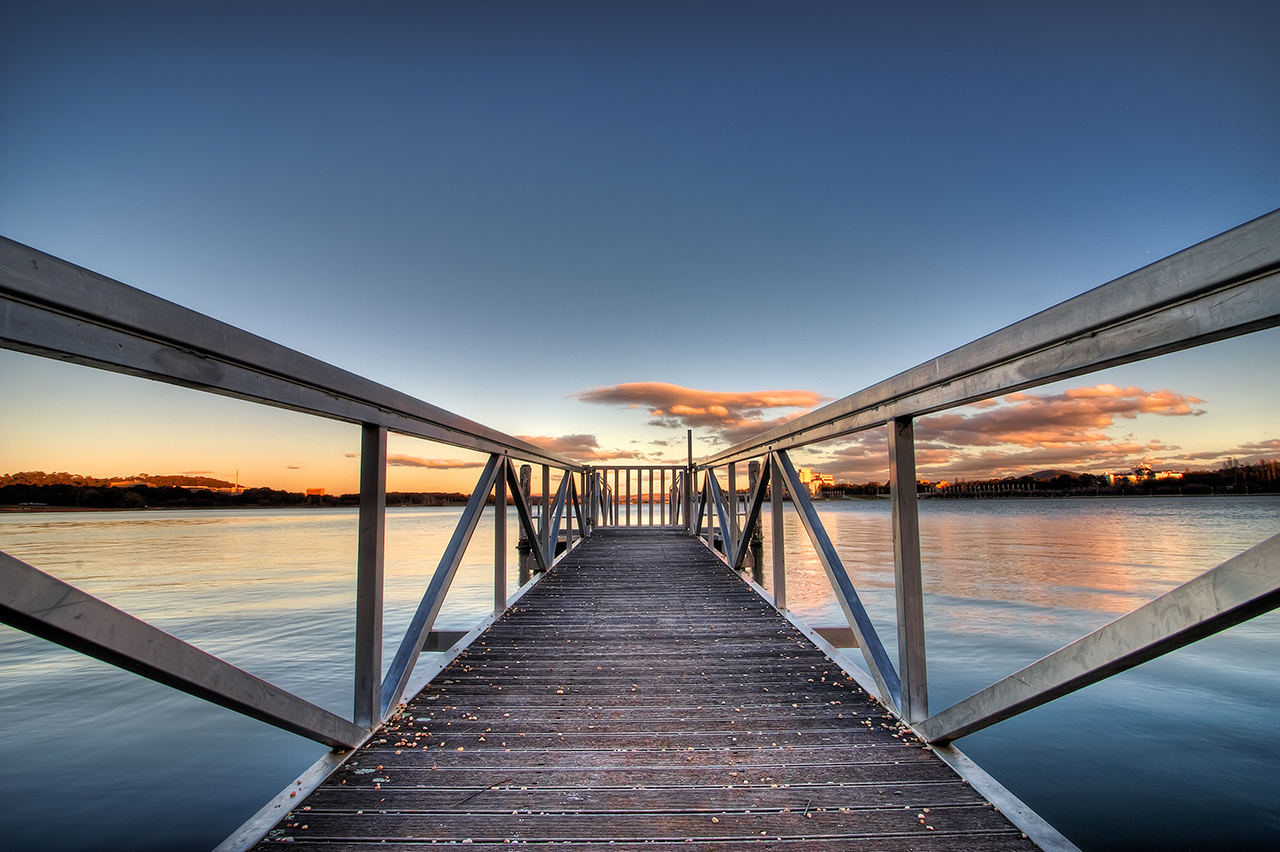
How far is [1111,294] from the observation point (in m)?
1.31

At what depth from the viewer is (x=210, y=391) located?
5.07 ft

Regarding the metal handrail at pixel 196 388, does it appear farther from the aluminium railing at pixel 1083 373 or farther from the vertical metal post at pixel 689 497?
the vertical metal post at pixel 689 497

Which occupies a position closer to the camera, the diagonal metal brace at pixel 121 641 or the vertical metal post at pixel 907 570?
the diagonal metal brace at pixel 121 641

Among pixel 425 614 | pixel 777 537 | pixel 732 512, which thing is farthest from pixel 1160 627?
pixel 732 512

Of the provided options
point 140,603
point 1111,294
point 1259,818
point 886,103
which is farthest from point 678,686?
point 140,603

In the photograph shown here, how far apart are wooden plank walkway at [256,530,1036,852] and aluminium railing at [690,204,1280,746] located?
0.32 metres

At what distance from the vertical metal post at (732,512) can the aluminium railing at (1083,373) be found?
359 centimetres

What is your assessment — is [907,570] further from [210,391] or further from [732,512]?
[732,512]

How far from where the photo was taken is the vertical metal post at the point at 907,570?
2189 mm

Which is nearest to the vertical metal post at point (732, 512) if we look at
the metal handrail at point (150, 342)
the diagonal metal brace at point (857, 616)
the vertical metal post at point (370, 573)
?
the diagonal metal brace at point (857, 616)

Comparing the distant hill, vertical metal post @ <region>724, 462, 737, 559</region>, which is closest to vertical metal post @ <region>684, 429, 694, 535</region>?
vertical metal post @ <region>724, 462, 737, 559</region>

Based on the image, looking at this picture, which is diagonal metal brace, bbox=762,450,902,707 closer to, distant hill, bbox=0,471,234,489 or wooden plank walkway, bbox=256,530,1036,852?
wooden plank walkway, bbox=256,530,1036,852

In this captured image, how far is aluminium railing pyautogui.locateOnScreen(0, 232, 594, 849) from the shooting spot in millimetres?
1053

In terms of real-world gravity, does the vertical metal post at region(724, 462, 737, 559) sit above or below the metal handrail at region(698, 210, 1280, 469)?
below
